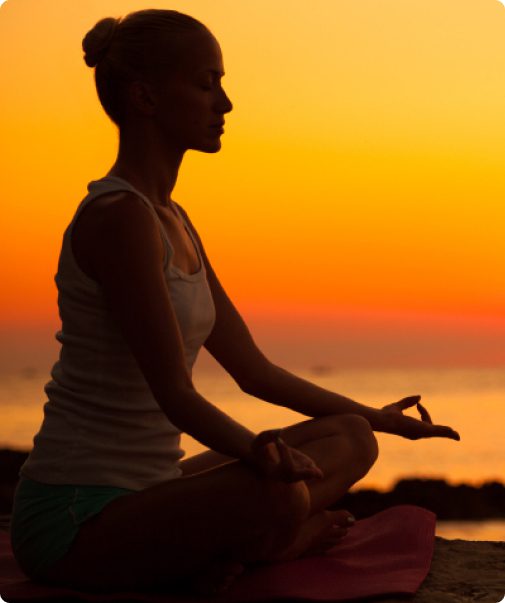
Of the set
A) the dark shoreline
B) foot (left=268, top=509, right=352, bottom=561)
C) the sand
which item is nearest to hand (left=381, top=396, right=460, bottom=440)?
foot (left=268, top=509, right=352, bottom=561)

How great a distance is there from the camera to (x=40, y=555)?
2865 millimetres

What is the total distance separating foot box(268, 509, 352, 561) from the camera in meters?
3.26

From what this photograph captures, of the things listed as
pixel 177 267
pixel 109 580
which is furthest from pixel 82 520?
pixel 177 267

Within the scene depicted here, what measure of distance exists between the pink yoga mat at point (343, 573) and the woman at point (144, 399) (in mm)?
59

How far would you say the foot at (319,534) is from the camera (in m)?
3.26

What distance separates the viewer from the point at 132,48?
2.86 meters

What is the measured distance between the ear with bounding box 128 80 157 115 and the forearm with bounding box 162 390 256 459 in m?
0.80

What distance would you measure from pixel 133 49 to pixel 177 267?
0.60m

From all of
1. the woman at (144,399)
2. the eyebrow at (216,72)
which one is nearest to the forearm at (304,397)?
the woman at (144,399)

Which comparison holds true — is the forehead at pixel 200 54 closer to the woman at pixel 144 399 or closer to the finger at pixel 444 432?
the woman at pixel 144 399

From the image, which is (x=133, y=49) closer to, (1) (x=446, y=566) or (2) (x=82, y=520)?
(2) (x=82, y=520)

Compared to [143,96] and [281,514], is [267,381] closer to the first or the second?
[281,514]

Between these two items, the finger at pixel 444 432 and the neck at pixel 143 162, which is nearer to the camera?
the neck at pixel 143 162

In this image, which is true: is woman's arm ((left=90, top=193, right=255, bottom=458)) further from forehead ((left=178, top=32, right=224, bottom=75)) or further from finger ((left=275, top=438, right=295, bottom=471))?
forehead ((left=178, top=32, right=224, bottom=75))
